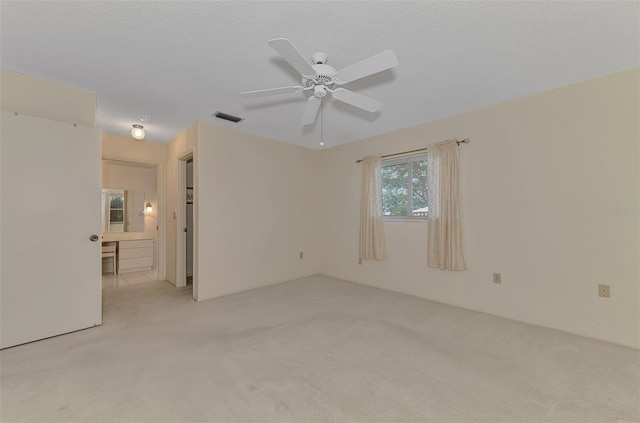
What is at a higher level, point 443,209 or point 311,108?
point 311,108

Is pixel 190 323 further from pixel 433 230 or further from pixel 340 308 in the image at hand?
pixel 433 230

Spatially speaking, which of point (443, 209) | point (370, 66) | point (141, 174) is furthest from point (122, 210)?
point (443, 209)

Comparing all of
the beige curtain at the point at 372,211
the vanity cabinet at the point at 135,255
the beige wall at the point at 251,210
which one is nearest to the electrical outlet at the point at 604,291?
the beige curtain at the point at 372,211

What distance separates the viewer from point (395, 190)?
13.9ft

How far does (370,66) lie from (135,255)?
5623 mm

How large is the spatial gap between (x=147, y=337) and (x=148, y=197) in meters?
3.92

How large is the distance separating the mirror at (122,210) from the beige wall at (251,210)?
Result: 2686 millimetres

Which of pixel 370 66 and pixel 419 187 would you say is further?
pixel 419 187

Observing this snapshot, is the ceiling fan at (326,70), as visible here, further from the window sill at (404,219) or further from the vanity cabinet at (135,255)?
the vanity cabinet at (135,255)

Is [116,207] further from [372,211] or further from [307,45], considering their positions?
[307,45]

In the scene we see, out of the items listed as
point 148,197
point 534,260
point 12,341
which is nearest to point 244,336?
point 12,341

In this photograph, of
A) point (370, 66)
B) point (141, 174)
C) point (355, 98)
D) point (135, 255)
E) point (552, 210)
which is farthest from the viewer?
point (141, 174)

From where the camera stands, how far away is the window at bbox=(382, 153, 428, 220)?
12.9ft

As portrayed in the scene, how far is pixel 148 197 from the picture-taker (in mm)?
5625
